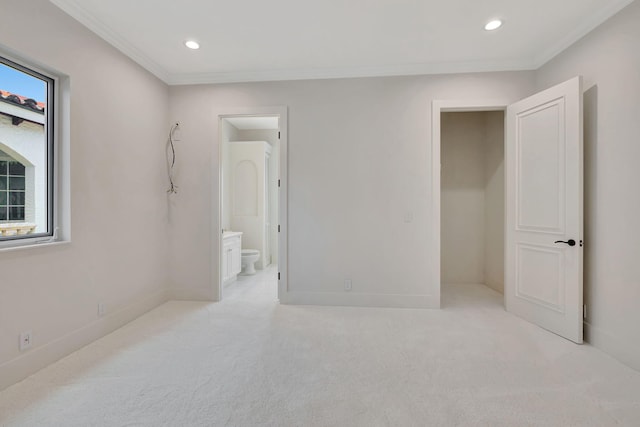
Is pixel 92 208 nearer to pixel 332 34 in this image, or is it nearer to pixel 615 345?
pixel 332 34

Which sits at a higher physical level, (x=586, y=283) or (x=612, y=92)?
(x=612, y=92)

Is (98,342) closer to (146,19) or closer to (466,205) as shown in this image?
(146,19)

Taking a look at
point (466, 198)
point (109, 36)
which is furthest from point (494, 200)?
point (109, 36)

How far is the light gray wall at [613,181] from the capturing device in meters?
2.14

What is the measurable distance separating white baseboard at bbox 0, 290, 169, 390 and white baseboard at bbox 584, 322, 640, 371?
420 centimetres

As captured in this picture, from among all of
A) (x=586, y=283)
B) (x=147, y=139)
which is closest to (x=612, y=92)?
(x=586, y=283)

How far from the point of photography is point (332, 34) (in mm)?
2676

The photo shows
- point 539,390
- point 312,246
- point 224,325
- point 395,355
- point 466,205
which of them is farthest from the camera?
point 466,205

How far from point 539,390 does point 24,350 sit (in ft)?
11.1

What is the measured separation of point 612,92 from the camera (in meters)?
2.30

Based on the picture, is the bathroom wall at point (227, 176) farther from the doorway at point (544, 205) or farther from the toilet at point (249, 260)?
the doorway at point (544, 205)

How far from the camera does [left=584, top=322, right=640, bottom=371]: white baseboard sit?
211 centimetres

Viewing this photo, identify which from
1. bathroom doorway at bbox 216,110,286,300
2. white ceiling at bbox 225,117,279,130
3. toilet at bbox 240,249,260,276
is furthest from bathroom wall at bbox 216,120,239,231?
toilet at bbox 240,249,260,276

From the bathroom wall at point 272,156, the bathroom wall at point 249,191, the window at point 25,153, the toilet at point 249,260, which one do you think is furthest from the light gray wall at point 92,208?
the bathroom wall at point 272,156
